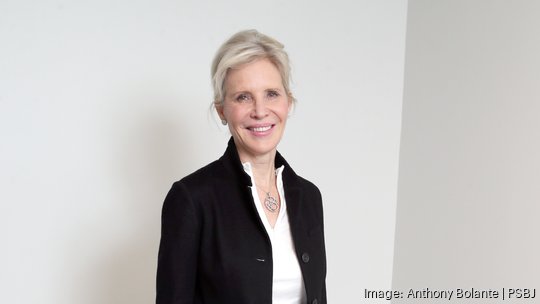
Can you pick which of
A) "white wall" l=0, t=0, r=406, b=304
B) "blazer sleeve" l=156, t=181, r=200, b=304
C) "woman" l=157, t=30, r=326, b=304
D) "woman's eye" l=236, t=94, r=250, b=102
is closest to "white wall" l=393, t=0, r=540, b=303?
"white wall" l=0, t=0, r=406, b=304

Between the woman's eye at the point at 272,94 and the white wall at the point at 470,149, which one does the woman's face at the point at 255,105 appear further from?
the white wall at the point at 470,149

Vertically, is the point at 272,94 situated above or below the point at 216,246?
above

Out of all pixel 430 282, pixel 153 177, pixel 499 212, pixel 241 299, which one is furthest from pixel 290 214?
pixel 430 282

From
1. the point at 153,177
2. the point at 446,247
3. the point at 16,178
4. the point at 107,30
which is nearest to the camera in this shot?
the point at 16,178

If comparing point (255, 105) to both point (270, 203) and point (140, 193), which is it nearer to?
point (270, 203)

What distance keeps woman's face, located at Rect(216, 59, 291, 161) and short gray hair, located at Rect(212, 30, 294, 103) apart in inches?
0.6

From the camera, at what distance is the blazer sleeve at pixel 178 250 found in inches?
49.0

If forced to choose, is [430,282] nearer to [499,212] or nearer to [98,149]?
[499,212]

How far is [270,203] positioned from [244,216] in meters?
0.14

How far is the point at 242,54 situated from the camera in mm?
1327

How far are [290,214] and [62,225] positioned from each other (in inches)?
34.0

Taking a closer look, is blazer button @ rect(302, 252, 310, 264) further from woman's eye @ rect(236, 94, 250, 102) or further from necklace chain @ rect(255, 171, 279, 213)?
woman's eye @ rect(236, 94, 250, 102)

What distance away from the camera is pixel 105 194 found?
1.88m

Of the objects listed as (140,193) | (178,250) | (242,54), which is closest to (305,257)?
(178,250)
